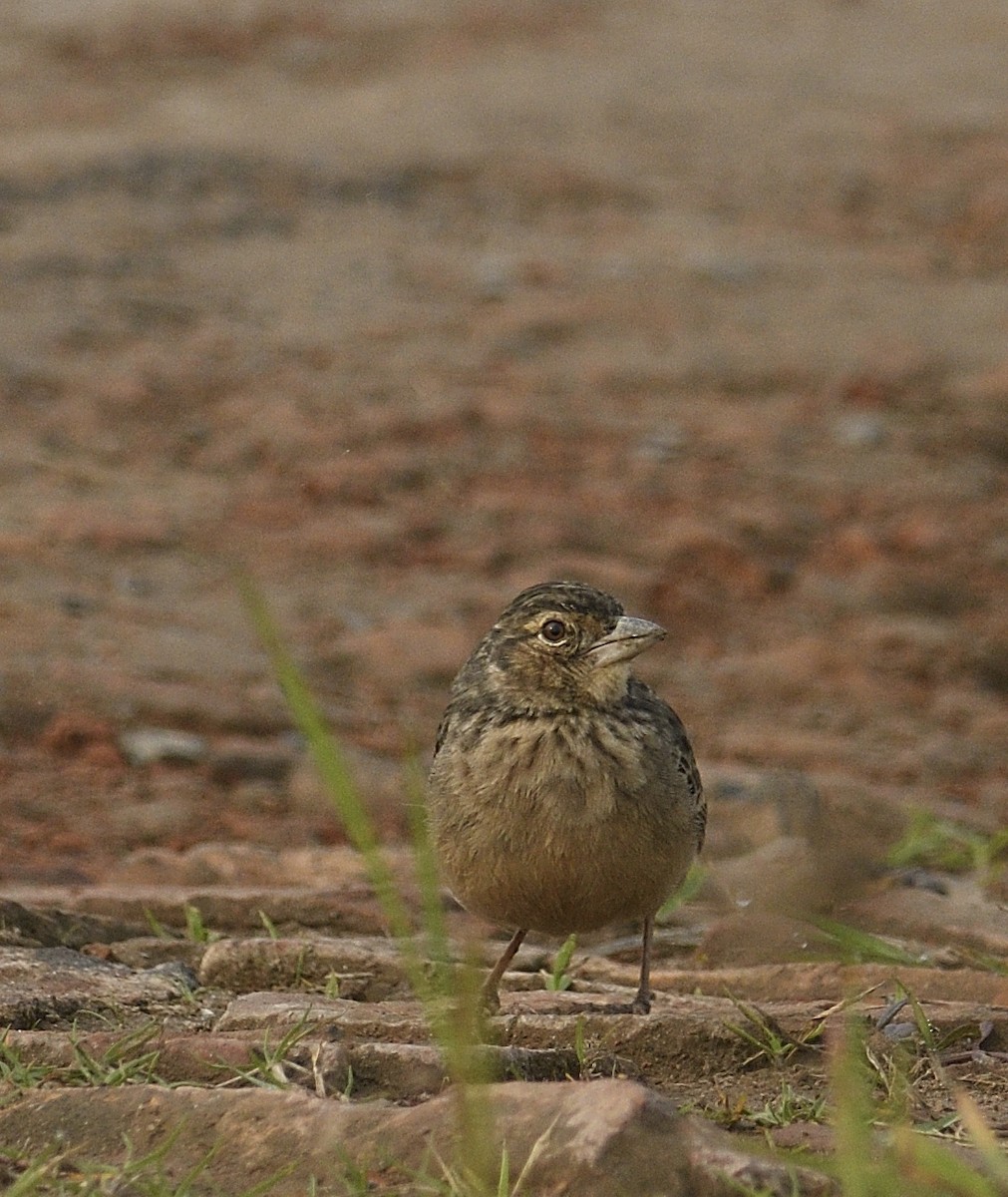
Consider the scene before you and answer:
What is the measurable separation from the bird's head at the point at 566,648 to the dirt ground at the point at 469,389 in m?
1.79

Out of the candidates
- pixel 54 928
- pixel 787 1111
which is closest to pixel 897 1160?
pixel 787 1111

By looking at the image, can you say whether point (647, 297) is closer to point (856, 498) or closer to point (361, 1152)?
point (856, 498)

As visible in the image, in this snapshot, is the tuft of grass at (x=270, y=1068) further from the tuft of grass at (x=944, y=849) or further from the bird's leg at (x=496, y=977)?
the tuft of grass at (x=944, y=849)

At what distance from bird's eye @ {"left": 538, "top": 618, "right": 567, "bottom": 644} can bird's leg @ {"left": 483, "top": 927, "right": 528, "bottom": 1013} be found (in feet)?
2.16

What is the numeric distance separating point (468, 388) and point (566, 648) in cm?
678

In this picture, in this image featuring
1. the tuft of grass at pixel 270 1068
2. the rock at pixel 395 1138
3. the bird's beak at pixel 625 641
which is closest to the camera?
the rock at pixel 395 1138

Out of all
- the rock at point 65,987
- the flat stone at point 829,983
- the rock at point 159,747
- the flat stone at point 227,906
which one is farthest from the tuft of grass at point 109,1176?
the rock at point 159,747

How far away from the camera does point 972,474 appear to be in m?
11.3

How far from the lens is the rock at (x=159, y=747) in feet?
24.6

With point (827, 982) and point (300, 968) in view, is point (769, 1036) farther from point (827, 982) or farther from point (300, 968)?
point (300, 968)

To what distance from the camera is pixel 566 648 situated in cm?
509

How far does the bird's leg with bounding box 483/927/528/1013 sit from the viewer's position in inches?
187

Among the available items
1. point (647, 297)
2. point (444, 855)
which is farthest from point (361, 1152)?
point (647, 297)

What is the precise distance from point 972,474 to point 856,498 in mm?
795
